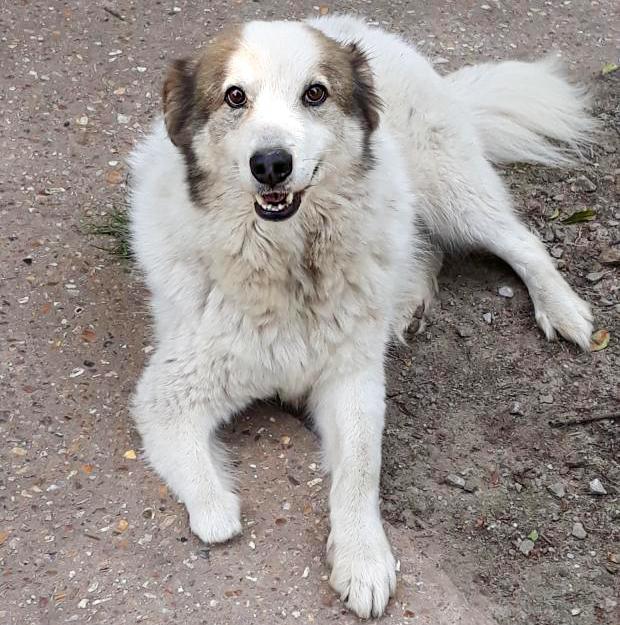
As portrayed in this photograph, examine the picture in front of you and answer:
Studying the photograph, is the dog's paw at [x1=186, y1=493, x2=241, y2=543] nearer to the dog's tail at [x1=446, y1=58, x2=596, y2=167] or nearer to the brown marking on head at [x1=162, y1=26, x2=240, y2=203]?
the brown marking on head at [x1=162, y1=26, x2=240, y2=203]

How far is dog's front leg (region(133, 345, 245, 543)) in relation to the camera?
10.3ft

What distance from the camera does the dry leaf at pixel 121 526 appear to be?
3055 millimetres

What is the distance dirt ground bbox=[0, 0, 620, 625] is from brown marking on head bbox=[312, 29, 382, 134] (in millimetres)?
1189

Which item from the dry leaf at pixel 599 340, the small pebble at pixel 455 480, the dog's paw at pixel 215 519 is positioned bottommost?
the dog's paw at pixel 215 519

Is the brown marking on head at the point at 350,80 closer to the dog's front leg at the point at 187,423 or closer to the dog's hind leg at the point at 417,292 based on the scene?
the dog's hind leg at the point at 417,292

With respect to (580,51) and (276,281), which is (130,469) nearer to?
(276,281)

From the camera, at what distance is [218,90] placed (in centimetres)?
300

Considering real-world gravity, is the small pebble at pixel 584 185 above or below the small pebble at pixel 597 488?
above

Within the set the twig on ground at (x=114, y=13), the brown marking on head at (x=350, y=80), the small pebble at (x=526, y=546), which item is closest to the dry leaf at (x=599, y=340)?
the small pebble at (x=526, y=546)

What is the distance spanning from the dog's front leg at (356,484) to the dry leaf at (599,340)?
1099 mm

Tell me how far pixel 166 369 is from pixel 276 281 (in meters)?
0.54

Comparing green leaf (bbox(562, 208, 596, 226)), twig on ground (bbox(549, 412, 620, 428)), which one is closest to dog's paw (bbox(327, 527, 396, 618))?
twig on ground (bbox(549, 412, 620, 428))

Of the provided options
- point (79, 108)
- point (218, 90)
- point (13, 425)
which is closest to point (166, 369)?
point (13, 425)

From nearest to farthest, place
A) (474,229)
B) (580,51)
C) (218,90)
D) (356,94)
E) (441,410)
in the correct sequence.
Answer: (218,90), (356,94), (441,410), (474,229), (580,51)
